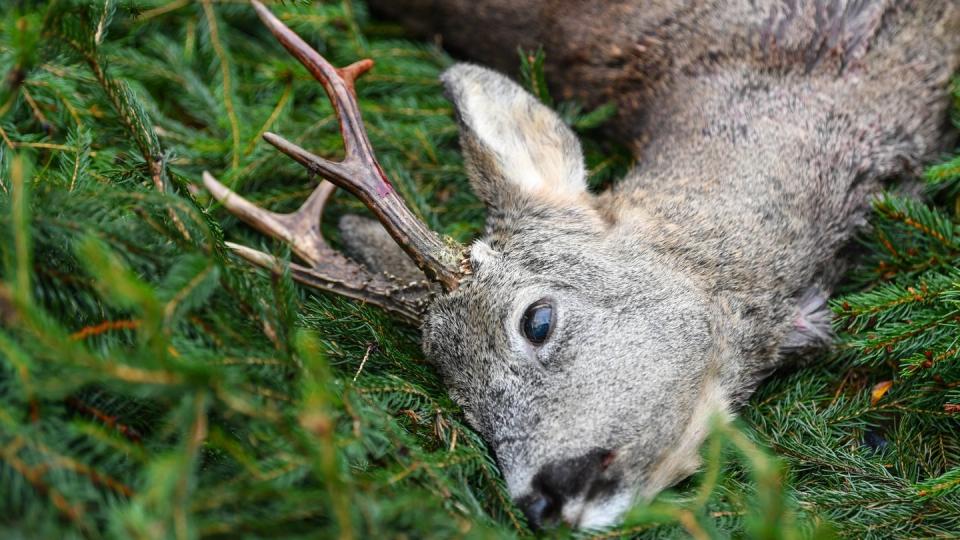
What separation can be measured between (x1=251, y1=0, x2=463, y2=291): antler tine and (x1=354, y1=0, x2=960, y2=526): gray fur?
0.12m

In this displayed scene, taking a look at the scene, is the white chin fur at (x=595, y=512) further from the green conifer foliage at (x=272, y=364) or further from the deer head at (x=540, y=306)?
the green conifer foliage at (x=272, y=364)

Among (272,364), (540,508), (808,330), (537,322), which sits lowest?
(540,508)

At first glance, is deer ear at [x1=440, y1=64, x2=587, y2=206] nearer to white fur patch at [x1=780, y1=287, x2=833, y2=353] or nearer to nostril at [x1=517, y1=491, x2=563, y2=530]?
white fur patch at [x1=780, y1=287, x2=833, y2=353]

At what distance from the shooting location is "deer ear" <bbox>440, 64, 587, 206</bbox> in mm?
3158

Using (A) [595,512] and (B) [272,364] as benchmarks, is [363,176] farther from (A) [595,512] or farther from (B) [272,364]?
(A) [595,512]

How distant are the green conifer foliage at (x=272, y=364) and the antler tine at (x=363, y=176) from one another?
306 mm

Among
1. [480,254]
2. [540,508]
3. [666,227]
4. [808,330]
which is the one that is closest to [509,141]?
[480,254]

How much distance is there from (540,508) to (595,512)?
0.15 meters

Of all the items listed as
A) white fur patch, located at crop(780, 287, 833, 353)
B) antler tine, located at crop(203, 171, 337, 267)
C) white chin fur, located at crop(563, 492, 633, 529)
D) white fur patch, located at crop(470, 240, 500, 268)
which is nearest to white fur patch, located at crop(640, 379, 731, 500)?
white chin fur, located at crop(563, 492, 633, 529)

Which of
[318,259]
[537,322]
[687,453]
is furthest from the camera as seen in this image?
[318,259]

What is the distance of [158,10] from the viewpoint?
4285 millimetres

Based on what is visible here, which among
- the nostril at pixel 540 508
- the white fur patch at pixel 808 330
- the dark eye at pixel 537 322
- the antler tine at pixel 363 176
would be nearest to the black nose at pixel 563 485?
the nostril at pixel 540 508

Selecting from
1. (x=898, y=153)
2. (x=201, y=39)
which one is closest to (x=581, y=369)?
(x=898, y=153)

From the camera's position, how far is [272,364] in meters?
2.12
